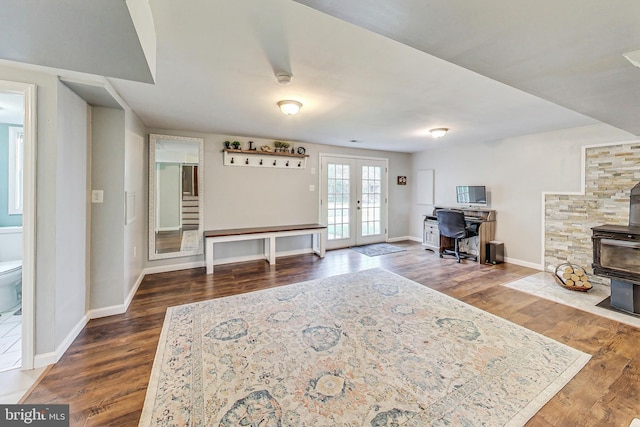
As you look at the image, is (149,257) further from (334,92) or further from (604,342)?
(604,342)

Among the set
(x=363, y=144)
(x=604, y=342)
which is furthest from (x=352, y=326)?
(x=363, y=144)

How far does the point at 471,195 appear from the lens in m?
5.02

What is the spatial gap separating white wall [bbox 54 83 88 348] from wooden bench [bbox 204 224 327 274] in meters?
1.60

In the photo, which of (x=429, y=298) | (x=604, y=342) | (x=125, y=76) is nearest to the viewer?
(x=125, y=76)

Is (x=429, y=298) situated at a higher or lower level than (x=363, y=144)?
lower

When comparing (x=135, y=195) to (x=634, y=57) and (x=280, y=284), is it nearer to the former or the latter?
(x=280, y=284)

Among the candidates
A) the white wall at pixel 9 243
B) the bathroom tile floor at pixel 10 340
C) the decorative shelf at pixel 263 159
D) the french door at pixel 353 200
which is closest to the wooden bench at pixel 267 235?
the french door at pixel 353 200

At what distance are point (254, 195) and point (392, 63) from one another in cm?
341

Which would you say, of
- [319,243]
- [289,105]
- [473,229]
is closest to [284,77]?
[289,105]

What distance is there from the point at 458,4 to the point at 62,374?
3116 millimetres

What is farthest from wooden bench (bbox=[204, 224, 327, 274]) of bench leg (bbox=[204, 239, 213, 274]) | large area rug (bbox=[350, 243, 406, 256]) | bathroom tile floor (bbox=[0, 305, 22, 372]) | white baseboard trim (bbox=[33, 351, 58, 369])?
white baseboard trim (bbox=[33, 351, 58, 369])

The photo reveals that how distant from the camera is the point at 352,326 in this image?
237 centimetres

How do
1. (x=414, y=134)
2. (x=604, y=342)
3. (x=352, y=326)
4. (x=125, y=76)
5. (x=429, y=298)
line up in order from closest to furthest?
(x=125, y=76), (x=604, y=342), (x=352, y=326), (x=429, y=298), (x=414, y=134)

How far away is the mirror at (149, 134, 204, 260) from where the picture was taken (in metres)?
3.91
